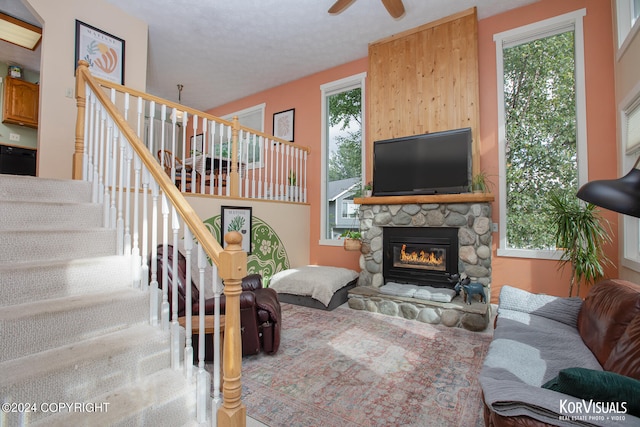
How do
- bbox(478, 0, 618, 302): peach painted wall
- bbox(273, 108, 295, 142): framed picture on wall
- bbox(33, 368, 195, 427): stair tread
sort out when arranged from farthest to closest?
bbox(273, 108, 295, 142): framed picture on wall
bbox(478, 0, 618, 302): peach painted wall
bbox(33, 368, 195, 427): stair tread

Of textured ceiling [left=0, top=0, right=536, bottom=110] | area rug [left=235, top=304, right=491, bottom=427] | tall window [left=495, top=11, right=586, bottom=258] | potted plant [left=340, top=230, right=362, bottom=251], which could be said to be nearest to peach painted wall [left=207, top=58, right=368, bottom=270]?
textured ceiling [left=0, top=0, right=536, bottom=110]

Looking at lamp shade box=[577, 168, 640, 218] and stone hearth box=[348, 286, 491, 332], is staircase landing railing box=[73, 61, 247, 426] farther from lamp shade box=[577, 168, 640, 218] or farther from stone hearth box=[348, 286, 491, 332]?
stone hearth box=[348, 286, 491, 332]

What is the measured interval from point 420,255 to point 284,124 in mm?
3732

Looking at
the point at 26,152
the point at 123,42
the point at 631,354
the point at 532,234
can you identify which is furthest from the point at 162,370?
the point at 26,152

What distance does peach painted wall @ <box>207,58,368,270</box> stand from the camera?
518 centimetres

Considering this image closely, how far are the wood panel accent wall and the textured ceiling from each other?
0.19 m

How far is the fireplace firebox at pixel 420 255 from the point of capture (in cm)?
379

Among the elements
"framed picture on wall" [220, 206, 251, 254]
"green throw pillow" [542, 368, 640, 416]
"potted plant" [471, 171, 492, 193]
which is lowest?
"green throw pillow" [542, 368, 640, 416]

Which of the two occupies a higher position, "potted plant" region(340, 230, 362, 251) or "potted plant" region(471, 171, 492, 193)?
"potted plant" region(471, 171, 492, 193)

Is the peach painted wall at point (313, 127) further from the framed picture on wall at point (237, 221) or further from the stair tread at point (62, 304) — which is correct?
the stair tread at point (62, 304)

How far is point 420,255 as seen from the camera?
400cm

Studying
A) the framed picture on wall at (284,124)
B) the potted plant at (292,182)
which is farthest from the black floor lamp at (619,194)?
the framed picture on wall at (284,124)

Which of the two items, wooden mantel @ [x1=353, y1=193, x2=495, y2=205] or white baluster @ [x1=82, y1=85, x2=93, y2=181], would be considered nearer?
white baluster @ [x1=82, y1=85, x2=93, y2=181]

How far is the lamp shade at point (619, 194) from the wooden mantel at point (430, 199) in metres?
2.56
